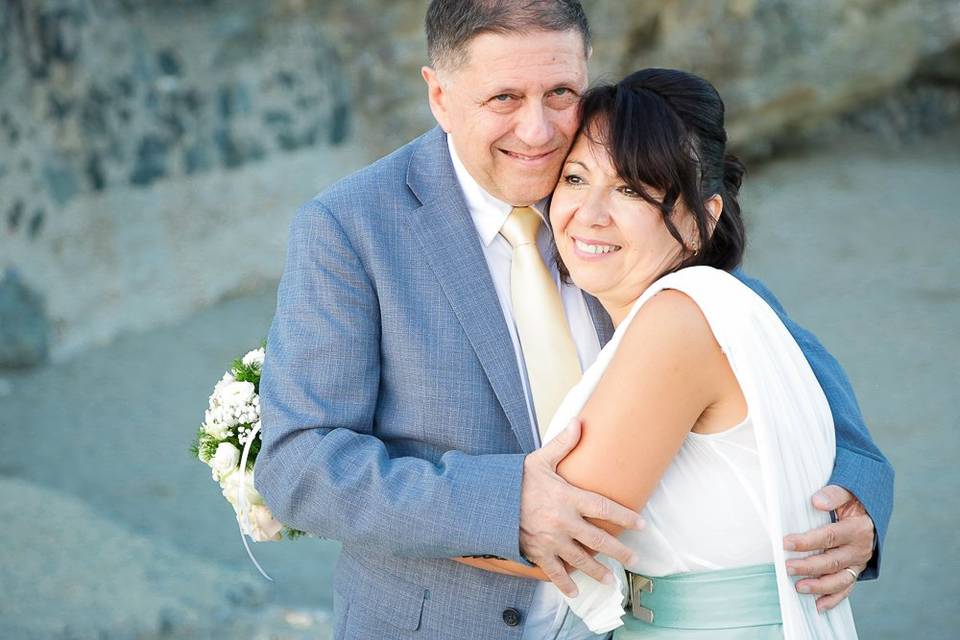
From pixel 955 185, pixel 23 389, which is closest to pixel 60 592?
pixel 23 389

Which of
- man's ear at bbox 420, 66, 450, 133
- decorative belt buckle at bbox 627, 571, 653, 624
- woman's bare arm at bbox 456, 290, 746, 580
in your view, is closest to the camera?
woman's bare arm at bbox 456, 290, 746, 580

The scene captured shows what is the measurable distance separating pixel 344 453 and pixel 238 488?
39 cm

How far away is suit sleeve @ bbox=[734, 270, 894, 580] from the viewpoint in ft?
7.97

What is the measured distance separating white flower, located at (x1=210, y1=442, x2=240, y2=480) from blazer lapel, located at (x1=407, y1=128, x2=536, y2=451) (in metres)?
0.59

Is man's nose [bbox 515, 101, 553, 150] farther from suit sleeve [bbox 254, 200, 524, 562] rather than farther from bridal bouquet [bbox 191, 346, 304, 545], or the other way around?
bridal bouquet [bbox 191, 346, 304, 545]

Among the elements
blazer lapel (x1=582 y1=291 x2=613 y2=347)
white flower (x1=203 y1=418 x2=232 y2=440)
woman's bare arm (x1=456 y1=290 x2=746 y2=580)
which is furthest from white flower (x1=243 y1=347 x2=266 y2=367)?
woman's bare arm (x1=456 y1=290 x2=746 y2=580)

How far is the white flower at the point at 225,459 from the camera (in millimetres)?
2660

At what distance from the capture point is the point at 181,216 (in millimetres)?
8242

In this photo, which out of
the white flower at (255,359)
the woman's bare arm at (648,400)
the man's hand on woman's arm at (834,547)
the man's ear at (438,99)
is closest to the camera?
the woman's bare arm at (648,400)

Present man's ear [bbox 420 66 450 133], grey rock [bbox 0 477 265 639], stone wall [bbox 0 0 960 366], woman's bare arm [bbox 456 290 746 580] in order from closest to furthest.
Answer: woman's bare arm [bbox 456 290 746 580] → man's ear [bbox 420 66 450 133] → grey rock [bbox 0 477 265 639] → stone wall [bbox 0 0 960 366]

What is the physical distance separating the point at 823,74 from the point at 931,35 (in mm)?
1013

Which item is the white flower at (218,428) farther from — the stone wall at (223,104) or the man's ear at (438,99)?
the stone wall at (223,104)

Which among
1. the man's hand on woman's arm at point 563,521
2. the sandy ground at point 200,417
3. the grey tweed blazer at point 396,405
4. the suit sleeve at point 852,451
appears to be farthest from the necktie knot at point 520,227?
the sandy ground at point 200,417

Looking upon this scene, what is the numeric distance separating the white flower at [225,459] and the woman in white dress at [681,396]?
64cm
